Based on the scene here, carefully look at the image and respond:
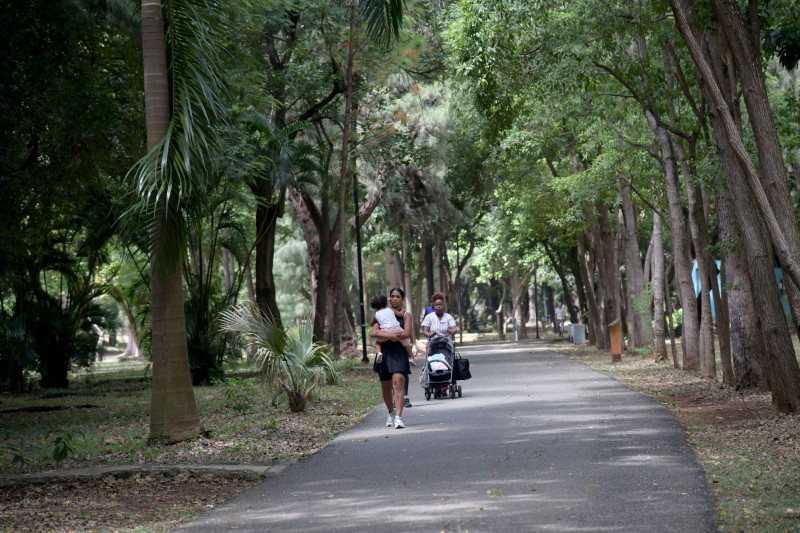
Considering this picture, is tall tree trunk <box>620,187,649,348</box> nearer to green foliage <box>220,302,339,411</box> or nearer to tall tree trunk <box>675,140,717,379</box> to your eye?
tall tree trunk <box>675,140,717,379</box>

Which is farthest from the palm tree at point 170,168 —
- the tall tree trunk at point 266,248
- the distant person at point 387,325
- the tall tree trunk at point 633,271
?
the tall tree trunk at point 633,271

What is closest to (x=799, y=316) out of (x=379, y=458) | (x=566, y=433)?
(x=566, y=433)

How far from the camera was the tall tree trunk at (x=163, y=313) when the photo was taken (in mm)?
11078

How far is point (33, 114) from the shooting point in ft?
48.7

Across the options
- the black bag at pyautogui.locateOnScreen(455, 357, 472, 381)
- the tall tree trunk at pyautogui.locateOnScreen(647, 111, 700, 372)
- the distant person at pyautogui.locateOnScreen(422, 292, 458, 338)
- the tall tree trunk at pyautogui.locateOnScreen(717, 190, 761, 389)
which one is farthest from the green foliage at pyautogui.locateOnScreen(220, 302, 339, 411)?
the tall tree trunk at pyautogui.locateOnScreen(647, 111, 700, 372)

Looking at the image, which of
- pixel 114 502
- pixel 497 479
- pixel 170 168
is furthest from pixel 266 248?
pixel 497 479

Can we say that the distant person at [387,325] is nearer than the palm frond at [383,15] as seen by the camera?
No

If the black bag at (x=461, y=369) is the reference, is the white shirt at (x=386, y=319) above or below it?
above

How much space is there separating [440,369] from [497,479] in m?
8.06

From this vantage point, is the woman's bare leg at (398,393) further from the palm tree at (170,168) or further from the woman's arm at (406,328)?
the palm tree at (170,168)

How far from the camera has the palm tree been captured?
36.1 feet

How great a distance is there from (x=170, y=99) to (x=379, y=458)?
202 inches

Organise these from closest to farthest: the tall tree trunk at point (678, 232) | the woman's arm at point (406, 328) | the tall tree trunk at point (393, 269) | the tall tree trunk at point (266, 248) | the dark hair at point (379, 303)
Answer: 1. the woman's arm at point (406, 328)
2. the dark hair at point (379, 303)
3. the tall tree trunk at point (678, 232)
4. the tall tree trunk at point (266, 248)
5. the tall tree trunk at point (393, 269)

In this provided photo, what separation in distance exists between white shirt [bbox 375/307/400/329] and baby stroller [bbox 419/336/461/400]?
3127 mm
